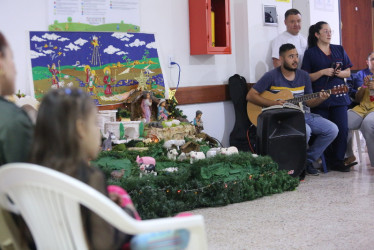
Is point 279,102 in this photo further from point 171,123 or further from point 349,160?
point 349,160

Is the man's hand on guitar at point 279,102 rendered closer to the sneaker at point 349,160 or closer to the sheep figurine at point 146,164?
the sneaker at point 349,160

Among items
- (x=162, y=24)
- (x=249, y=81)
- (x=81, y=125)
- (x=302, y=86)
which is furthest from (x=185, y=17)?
(x=81, y=125)

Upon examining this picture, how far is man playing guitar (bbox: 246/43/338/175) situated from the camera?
199 inches

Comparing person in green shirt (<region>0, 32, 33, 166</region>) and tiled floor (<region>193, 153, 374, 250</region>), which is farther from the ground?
person in green shirt (<region>0, 32, 33, 166</region>)

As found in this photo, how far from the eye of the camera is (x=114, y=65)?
4.76 meters

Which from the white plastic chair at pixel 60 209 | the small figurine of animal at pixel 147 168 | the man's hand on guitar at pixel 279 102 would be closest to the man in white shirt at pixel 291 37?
the man's hand on guitar at pixel 279 102

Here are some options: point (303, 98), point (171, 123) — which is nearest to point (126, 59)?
point (171, 123)

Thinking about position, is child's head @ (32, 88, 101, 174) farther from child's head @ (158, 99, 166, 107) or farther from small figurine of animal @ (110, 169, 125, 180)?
child's head @ (158, 99, 166, 107)

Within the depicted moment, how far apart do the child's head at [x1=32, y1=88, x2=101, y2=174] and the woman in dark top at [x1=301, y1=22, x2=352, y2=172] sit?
4.13m

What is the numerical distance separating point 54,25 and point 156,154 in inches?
55.6

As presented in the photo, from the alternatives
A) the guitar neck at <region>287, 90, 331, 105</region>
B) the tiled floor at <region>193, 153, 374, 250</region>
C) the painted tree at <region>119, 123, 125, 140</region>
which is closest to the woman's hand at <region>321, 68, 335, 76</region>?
the guitar neck at <region>287, 90, 331, 105</region>

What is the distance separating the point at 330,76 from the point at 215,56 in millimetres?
1169

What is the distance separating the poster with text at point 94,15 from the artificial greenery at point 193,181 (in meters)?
1.17

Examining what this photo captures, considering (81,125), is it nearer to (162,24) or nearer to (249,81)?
(162,24)
